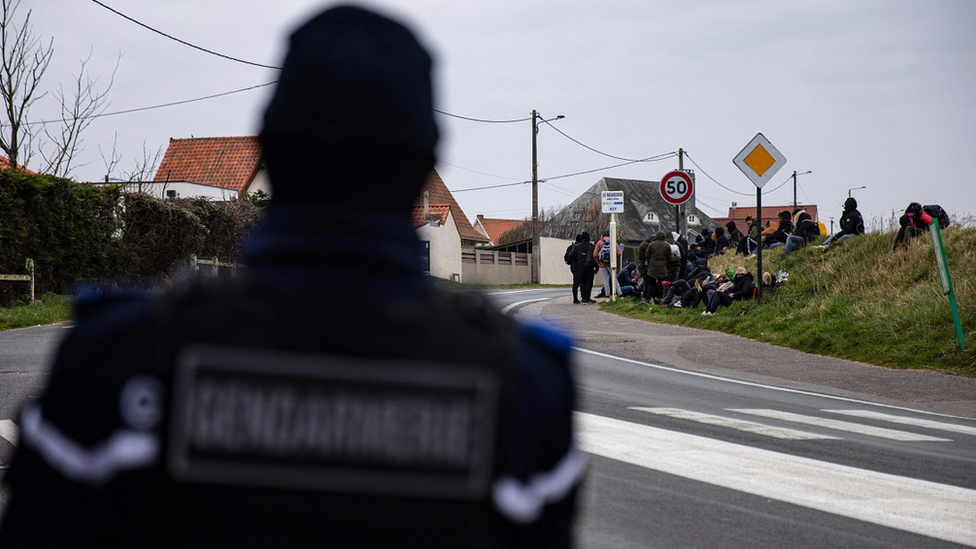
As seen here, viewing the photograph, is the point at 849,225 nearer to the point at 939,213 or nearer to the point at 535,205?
the point at 939,213

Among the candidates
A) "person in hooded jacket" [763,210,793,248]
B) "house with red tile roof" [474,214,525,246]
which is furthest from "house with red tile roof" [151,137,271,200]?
"house with red tile roof" [474,214,525,246]

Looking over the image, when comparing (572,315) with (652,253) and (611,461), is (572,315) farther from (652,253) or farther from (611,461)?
(611,461)

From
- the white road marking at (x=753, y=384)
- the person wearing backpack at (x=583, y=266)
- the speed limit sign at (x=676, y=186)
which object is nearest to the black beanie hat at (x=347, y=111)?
the white road marking at (x=753, y=384)

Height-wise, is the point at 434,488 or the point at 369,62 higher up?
the point at 369,62

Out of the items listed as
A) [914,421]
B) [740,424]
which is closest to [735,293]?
[914,421]

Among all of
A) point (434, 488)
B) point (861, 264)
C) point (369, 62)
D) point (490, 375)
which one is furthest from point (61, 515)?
point (861, 264)

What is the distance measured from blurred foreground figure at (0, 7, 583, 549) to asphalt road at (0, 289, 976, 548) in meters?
0.24

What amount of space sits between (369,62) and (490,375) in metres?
0.47

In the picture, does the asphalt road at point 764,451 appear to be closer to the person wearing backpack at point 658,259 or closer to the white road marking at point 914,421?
the white road marking at point 914,421

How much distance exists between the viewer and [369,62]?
3.96 ft

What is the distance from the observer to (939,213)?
16.5 m

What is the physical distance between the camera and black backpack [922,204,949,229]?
1636 centimetres

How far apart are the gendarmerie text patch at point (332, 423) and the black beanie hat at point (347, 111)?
26cm

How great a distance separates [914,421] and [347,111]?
7.55 meters
